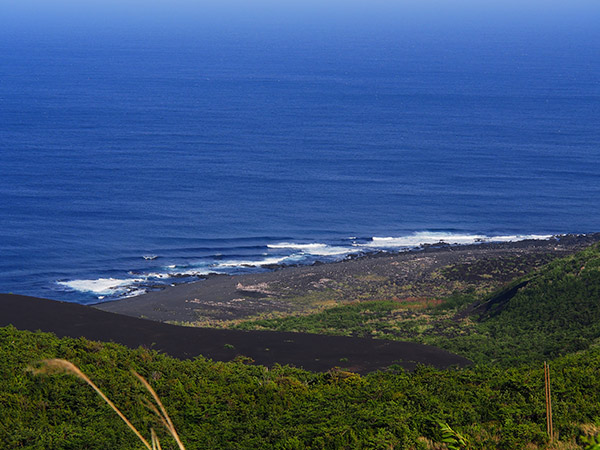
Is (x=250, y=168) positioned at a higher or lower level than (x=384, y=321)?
higher

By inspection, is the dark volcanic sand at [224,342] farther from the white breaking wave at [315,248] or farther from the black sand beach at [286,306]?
the white breaking wave at [315,248]

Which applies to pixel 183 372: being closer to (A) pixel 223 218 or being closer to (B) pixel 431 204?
(A) pixel 223 218

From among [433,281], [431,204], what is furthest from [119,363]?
[431,204]

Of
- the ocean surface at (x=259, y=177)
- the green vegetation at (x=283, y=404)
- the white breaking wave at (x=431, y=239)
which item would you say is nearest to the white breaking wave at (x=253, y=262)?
the ocean surface at (x=259, y=177)

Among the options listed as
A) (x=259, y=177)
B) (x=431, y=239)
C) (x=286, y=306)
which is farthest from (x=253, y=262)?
(x=259, y=177)

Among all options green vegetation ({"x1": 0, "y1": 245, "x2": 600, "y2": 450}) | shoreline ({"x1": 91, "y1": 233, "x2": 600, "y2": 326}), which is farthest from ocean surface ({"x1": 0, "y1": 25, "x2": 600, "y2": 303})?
green vegetation ({"x1": 0, "y1": 245, "x2": 600, "y2": 450})

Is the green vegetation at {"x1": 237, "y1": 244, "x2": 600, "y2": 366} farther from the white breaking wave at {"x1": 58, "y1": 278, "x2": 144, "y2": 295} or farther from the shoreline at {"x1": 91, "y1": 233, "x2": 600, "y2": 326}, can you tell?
the white breaking wave at {"x1": 58, "y1": 278, "x2": 144, "y2": 295}
